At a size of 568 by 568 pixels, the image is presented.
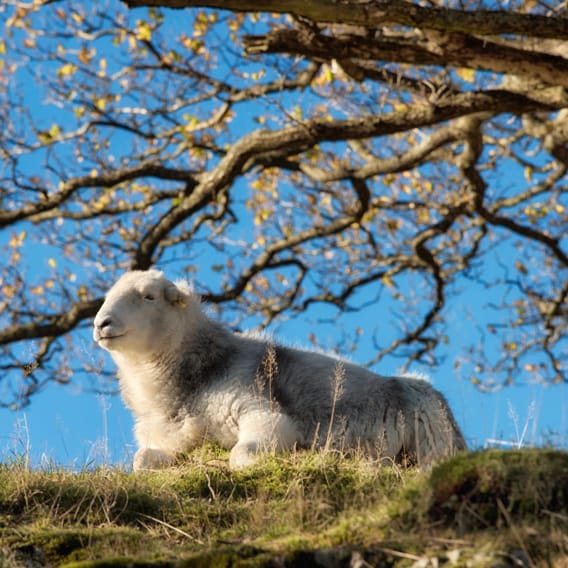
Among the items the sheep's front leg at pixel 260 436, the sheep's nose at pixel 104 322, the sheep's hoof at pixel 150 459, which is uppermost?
the sheep's nose at pixel 104 322

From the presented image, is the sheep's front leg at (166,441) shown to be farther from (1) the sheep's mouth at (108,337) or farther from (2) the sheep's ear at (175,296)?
(2) the sheep's ear at (175,296)

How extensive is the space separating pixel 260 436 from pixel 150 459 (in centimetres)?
106

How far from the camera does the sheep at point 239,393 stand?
8.12 meters

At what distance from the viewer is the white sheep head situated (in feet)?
26.9

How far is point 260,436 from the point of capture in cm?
771

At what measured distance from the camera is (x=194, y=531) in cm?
623

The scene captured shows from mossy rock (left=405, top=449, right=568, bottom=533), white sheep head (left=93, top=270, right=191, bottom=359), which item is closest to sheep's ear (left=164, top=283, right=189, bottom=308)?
white sheep head (left=93, top=270, right=191, bottom=359)

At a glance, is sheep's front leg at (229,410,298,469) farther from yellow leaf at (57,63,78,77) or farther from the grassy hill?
yellow leaf at (57,63,78,77)

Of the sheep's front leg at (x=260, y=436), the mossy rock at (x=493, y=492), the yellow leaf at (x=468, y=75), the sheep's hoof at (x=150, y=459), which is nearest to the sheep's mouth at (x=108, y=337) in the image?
the sheep's hoof at (x=150, y=459)

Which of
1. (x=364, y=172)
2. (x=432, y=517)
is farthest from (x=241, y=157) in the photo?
(x=432, y=517)

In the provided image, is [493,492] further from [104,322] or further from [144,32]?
[144,32]

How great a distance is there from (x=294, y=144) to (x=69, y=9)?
4.85 m

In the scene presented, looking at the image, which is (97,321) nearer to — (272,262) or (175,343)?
(175,343)

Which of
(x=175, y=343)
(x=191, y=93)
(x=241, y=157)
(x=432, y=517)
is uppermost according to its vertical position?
(x=191, y=93)
